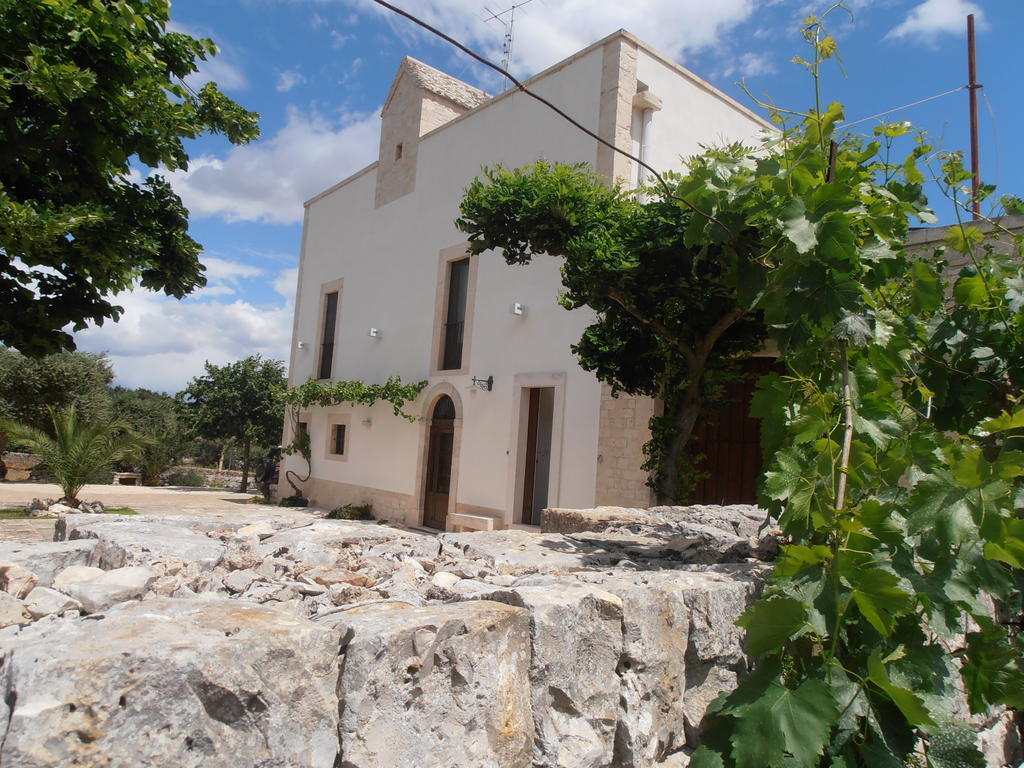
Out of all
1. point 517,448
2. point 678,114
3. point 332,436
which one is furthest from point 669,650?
point 332,436

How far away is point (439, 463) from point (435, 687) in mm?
11833

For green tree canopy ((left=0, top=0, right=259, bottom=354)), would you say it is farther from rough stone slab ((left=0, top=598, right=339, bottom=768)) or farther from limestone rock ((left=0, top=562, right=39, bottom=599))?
rough stone slab ((left=0, top=598, right=339, bottom=768))

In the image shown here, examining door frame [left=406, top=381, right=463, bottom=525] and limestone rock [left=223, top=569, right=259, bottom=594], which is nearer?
limestone rock [left=223, top=569, right=259, bottom=594]

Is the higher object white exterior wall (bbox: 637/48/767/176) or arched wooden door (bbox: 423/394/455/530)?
white exterior wall (bbox: 637/48/767/176)

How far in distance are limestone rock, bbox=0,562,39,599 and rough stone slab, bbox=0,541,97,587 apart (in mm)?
161

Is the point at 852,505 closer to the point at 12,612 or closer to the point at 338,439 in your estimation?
the point at 12,612

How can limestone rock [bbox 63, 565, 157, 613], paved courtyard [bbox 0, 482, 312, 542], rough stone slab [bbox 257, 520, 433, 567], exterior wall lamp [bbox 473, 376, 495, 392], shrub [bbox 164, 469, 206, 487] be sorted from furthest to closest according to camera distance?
shrub [bbox 164, 469, 206, 487], exterior wall lamp [bbox 473, 376, 495, 392], paved courtyard [bbox 0, 482, 312, 542], rough stone slab [bbox 257, 520, 433, 567], limestone rock [bbox 63, 565, 157, 613]

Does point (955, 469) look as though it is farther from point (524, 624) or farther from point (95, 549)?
point (95, 549)

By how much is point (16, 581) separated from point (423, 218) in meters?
12.9

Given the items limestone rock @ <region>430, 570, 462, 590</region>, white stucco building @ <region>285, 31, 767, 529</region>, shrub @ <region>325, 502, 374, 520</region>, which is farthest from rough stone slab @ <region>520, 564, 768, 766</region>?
Answer: shrub @ <region>325, 502, 374, 520</region>

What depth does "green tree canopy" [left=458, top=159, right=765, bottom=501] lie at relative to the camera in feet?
22.2

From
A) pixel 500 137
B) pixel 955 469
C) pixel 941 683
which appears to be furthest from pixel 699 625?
pixel 500 137

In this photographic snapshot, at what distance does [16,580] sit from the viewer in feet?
5.52

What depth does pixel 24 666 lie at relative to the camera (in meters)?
Answer: 1.10
